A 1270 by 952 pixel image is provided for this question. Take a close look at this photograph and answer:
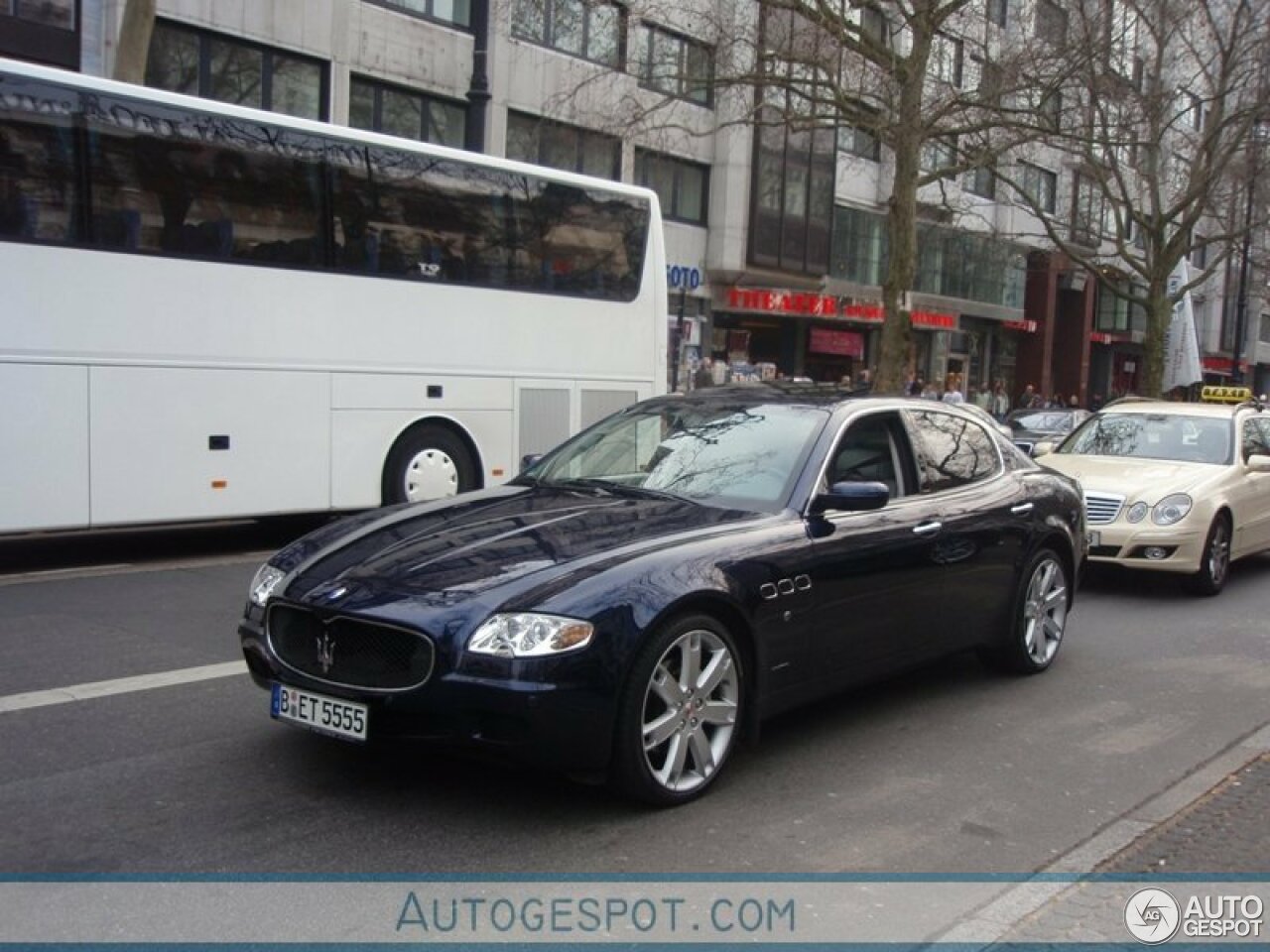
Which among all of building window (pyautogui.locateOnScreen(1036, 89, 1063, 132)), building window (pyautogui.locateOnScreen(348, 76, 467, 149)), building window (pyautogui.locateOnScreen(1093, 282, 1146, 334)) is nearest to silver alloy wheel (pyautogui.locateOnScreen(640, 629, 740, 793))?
building window (pyautogui.locateOnScreen(1036, 89, 1063, 132))

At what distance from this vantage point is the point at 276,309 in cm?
1084

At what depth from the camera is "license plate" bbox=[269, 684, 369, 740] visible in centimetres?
448

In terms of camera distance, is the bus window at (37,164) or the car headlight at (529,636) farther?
the bus window at (37,164)

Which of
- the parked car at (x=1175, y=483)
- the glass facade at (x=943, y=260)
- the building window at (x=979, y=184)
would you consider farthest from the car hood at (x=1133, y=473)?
the building window at (x=979, y=184)

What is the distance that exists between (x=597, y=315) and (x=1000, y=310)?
116ft

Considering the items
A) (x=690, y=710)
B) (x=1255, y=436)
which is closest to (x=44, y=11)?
(x=1255, y=436)

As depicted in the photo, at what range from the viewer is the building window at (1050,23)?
70.0 ft

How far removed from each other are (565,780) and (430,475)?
7.40m

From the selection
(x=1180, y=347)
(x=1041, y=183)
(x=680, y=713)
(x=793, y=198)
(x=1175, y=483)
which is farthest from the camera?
(x=1041, y=183)

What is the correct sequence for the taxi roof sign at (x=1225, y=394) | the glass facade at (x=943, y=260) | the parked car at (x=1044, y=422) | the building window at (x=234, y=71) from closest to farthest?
the parked car at (x=1044, y=422) < the building window at (x=234, y=71) < the taxi roof sign at (x=1225, y=394) < the glass facade at (x=943, y=260)

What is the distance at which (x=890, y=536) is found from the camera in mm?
5852

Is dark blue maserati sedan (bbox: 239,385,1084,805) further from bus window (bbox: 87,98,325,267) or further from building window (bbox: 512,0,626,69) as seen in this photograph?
building window (bbox: 512,0,626,69)

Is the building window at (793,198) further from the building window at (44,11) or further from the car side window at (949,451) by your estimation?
the car side window at (949,451)

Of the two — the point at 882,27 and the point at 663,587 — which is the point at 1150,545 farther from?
the point at 882,27
